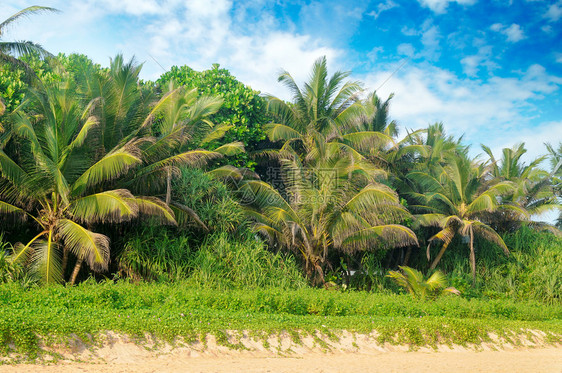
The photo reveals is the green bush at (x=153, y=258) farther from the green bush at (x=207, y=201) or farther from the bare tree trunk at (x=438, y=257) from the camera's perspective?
the bare tree trunk at (x=438, y=257)

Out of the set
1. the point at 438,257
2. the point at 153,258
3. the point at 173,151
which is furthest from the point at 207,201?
the point at 438,257

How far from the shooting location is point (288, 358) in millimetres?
7824

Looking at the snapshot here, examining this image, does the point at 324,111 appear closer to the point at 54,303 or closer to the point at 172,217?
the point at 172,217

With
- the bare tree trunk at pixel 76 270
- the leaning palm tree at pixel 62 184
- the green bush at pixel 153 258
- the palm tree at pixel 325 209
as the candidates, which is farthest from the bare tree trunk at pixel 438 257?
the bare tree trunk at pixel 76 270

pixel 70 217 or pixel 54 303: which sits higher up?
pixel 70 217

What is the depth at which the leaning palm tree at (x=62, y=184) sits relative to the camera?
11070 millimetres

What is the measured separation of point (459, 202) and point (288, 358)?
13521 mm

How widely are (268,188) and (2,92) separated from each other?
28.1ft

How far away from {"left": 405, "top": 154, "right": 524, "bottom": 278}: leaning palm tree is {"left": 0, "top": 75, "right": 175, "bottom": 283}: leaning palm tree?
11404 millimetres

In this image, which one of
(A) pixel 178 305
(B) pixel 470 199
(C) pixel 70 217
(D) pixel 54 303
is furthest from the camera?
(B) pixel 470 199

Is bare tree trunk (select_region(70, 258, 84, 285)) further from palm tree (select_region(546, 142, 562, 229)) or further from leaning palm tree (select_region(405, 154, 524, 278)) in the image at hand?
palm tree (select_region(546, 142, 562, 229))

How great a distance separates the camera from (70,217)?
39.1 feet

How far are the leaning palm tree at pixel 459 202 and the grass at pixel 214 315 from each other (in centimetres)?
577

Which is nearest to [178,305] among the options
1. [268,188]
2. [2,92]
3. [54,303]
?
[54,303]
